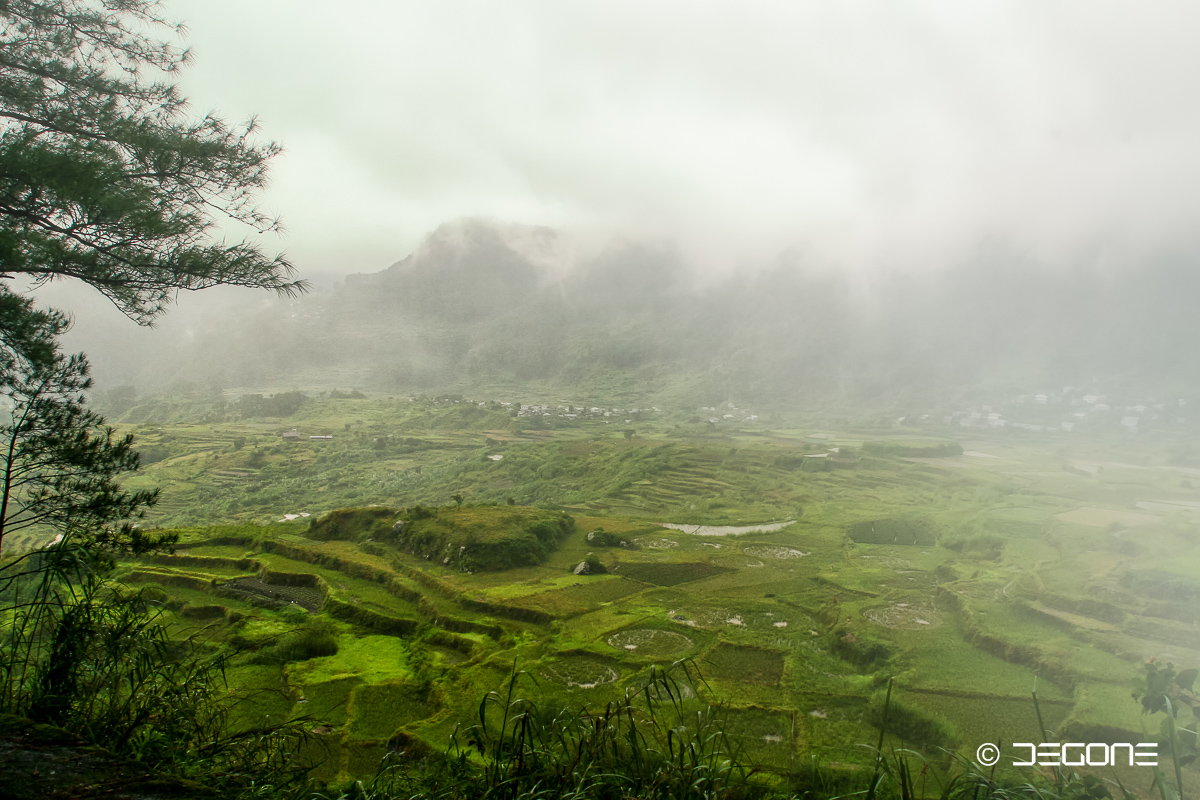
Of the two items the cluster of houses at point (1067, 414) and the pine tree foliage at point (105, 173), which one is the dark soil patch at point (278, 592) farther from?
the cluster of houses at point (1067, 414)

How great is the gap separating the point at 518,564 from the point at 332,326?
163024 millimetres

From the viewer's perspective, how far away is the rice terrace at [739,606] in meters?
13.8

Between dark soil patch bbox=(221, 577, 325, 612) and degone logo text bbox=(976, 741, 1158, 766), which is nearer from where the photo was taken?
degone logo text bbox=(976, 741, 1158, 766)

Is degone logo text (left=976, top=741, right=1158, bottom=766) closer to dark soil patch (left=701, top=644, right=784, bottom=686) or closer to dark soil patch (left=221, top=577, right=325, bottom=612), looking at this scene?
dark soil patch (left=701, top=644, right=784, bottom=686)

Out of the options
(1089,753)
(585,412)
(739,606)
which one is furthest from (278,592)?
(585,412)

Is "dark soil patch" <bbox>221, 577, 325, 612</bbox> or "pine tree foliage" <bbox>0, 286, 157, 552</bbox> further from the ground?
"pine tree foliage" <bbox>0, 286, 157, 552</bbox>

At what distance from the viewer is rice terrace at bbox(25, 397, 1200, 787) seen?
45.1 feet

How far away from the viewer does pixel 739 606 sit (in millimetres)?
21844

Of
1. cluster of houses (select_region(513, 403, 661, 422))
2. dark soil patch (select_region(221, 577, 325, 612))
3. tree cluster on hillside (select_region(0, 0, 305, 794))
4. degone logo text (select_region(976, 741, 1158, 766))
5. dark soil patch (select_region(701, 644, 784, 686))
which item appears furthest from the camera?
cluster of houses (select_region(513, 403, 661, 422))

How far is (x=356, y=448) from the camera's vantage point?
76.2 meters

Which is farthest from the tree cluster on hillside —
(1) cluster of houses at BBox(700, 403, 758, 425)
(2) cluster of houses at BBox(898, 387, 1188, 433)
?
(2) cluster of houses at BBox(898, 387, 1188, 433)

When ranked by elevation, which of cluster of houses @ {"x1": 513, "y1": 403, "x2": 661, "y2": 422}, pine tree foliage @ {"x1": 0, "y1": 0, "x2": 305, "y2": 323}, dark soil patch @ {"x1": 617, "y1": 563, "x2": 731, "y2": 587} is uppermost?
pine tree foliage @ {"x1": 0, "y1": 0, "x2": 305, "y2": 323}

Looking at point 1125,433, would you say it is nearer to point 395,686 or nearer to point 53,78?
point 395,686

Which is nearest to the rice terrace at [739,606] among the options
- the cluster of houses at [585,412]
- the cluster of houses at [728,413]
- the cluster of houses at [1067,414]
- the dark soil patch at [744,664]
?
the dark soil patch at [744,664]
